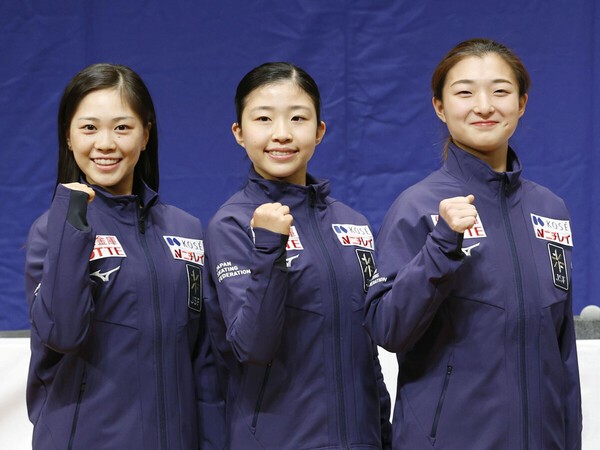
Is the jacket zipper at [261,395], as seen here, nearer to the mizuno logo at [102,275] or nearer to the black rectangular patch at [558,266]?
the mizuno logo at [102,275]

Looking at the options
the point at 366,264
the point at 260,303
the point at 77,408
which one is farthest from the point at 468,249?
the point at 77,408

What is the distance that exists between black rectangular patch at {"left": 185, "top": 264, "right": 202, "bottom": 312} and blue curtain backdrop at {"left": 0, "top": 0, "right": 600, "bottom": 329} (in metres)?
1.32

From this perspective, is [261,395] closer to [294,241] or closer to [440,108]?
[294,241]

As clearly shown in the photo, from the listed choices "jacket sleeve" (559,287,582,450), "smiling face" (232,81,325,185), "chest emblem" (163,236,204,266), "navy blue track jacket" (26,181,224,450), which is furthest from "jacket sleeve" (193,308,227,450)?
"jacket sleeve" (559,287,582,450)

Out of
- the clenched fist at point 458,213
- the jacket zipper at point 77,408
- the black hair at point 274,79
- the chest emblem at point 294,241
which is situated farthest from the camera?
the black hair at point 274,79

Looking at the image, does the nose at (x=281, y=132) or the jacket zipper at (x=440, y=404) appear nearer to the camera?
the jacket zipper at (x=440, y=404)

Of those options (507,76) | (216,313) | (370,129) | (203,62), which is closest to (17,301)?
(203,62)

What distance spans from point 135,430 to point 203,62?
1741 millimetres

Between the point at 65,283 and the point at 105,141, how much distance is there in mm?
338

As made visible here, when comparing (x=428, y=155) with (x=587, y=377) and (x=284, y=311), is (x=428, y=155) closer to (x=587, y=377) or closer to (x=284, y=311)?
(x=587, y=377)

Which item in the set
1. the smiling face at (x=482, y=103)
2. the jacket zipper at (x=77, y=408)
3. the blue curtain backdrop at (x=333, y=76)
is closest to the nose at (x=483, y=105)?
the smiling face at (x=482, y=103)

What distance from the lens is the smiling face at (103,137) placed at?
1.72m

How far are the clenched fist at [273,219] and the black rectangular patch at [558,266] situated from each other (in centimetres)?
50

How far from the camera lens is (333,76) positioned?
9.91 feet
